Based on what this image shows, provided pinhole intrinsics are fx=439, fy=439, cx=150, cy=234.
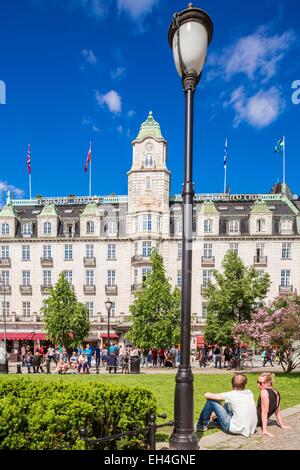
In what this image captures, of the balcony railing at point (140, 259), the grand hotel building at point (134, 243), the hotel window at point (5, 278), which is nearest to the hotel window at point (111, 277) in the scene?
the grand hotel building at point (134, 243)

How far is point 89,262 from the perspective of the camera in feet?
152

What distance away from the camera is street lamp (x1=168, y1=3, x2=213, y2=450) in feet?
22.6

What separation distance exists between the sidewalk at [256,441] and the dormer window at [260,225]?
3706cm

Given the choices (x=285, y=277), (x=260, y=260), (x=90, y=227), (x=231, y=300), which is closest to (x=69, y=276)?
(x=90, y=227)

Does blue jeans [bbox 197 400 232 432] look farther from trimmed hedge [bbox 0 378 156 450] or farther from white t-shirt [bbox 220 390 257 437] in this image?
trimmed hedge [bbox 0 378 156 450]

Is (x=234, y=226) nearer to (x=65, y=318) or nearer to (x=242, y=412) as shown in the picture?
(x=65, y=318)

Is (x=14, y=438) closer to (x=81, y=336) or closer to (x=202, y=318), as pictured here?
(x=81, y=336)

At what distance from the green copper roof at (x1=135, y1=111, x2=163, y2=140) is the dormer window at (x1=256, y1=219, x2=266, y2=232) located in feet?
43.8

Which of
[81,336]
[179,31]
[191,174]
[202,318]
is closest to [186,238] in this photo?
[191,174]

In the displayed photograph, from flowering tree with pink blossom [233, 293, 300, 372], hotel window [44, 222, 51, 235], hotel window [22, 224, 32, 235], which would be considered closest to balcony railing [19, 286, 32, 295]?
hotel window [22, 224, 32, 235]

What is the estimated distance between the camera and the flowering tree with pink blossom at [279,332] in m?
20.5

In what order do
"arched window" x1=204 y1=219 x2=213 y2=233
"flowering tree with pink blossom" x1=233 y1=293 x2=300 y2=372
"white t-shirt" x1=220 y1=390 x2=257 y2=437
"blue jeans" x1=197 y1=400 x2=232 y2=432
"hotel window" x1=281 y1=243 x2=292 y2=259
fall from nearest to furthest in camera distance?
"white t-shirt" x1=220 y1=390 x2=257 y2=437, "blue jeans" x1=197 y1=400 x2=232 y2=432, "flowering tree with pink blossom" x1=233 y1=293 x2=300 y2=372, "hotel window" x1=281 y1=243 x2=292 y2=259, "arched window" x1=204 y1=219 x2=213 y2=233
